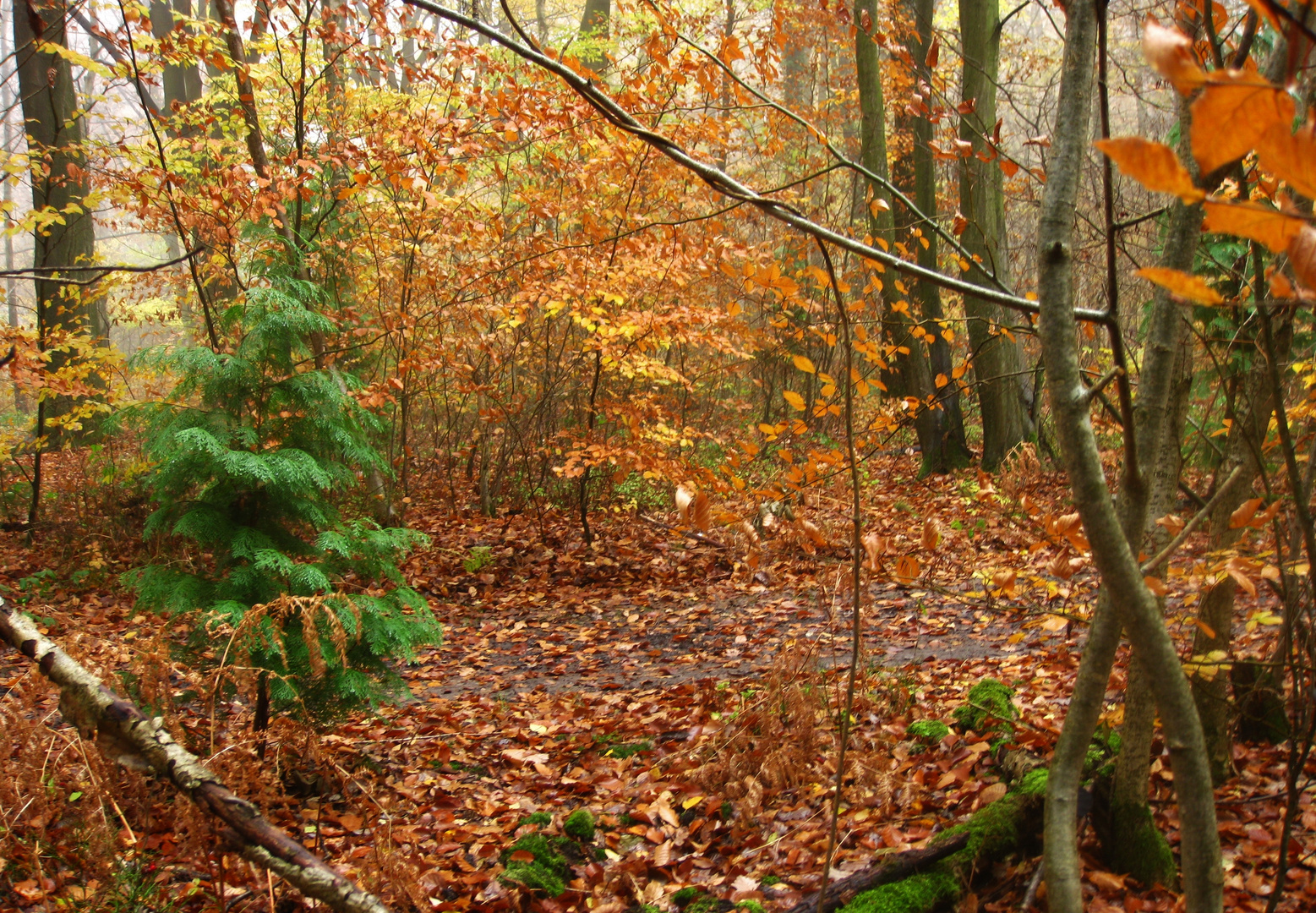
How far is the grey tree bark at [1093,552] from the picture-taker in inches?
48.4

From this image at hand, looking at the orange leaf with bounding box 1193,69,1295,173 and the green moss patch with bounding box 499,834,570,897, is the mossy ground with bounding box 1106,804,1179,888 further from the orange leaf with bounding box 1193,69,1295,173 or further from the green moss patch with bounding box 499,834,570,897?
the orange leaf with bounding box 1193,69,1295,173

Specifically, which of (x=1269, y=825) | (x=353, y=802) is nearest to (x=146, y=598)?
(x=353, y=802)

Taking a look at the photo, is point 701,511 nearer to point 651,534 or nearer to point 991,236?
point 651,534

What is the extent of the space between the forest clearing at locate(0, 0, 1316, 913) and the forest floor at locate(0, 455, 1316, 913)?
0.10ft

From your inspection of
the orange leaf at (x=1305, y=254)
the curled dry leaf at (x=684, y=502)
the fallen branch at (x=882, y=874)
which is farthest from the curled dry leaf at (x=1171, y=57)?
the fallen branch at (x=882, y=874)

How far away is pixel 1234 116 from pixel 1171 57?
2.8 inches

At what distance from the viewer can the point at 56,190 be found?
12.1 m

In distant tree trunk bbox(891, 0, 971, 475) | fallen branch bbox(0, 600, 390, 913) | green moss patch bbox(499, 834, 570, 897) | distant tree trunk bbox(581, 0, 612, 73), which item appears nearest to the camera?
fallen branch bbox(0, 600, 390, 913)

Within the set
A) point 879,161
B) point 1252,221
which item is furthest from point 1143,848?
point 879,161

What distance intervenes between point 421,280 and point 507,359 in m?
1.56

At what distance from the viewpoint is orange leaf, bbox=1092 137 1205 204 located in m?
0.66

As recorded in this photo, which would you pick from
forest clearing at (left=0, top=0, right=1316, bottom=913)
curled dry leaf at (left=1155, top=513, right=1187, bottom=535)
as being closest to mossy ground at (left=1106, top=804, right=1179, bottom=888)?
forest clearing at (left=0, top=0, right=1316, bottom=913)

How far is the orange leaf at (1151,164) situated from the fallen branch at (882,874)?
2.50 metres

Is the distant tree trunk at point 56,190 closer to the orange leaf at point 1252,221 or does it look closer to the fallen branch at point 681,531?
the fallen branch at point 681,531
